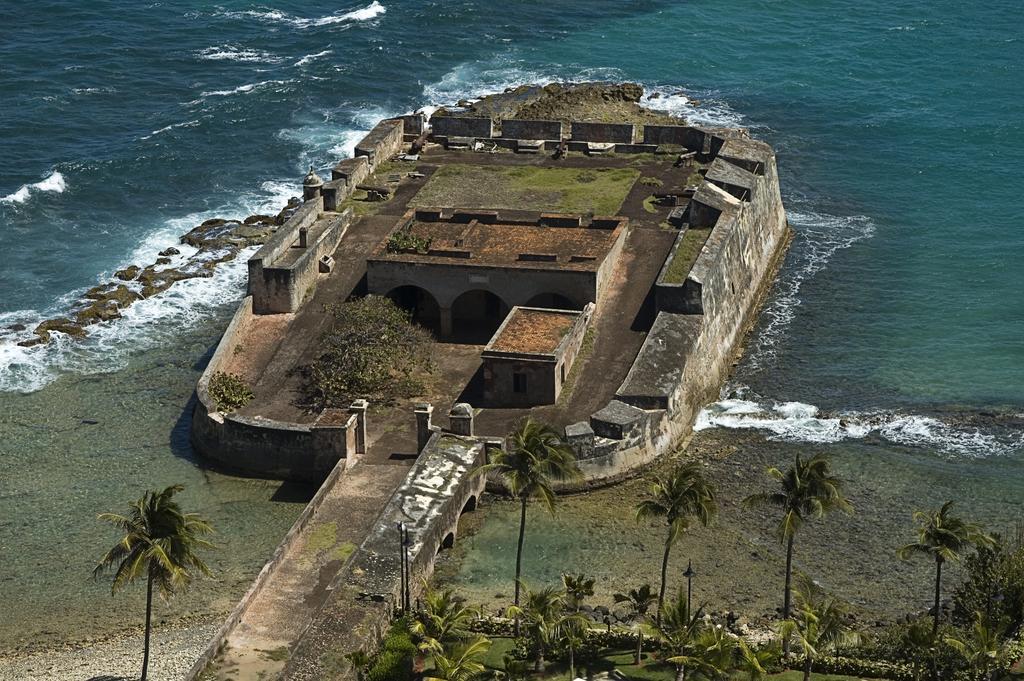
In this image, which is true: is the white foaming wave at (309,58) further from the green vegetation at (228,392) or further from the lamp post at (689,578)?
the lamp post at (689,578)

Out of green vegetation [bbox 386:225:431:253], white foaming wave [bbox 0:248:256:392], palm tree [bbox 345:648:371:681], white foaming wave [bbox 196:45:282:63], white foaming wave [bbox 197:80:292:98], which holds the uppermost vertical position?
green vegetation [bbox 386:225:431:253]

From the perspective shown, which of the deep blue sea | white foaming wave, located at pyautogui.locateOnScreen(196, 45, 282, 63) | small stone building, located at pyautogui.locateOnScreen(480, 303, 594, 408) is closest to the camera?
small stone building, located at pyautogui.locateOnScreen(480, 303, 594, 408)

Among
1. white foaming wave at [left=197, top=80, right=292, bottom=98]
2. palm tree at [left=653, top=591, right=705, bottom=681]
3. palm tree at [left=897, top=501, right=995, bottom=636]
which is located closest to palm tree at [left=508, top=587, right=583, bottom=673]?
palm tree at [left=653, top=591, right=705, bottom=681]

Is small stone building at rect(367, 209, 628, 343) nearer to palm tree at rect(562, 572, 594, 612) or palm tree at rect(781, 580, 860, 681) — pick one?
palm tree at rect(562, 572, 594, 612)

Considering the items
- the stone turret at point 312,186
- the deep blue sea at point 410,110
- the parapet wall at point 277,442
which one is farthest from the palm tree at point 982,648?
the stone turret at point 312,186

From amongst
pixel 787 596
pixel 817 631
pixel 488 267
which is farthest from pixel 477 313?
pixel 817 631

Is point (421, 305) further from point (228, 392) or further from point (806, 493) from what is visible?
point (806, 493)

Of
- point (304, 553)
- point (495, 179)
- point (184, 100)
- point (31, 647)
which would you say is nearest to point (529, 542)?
point (304, 553)
